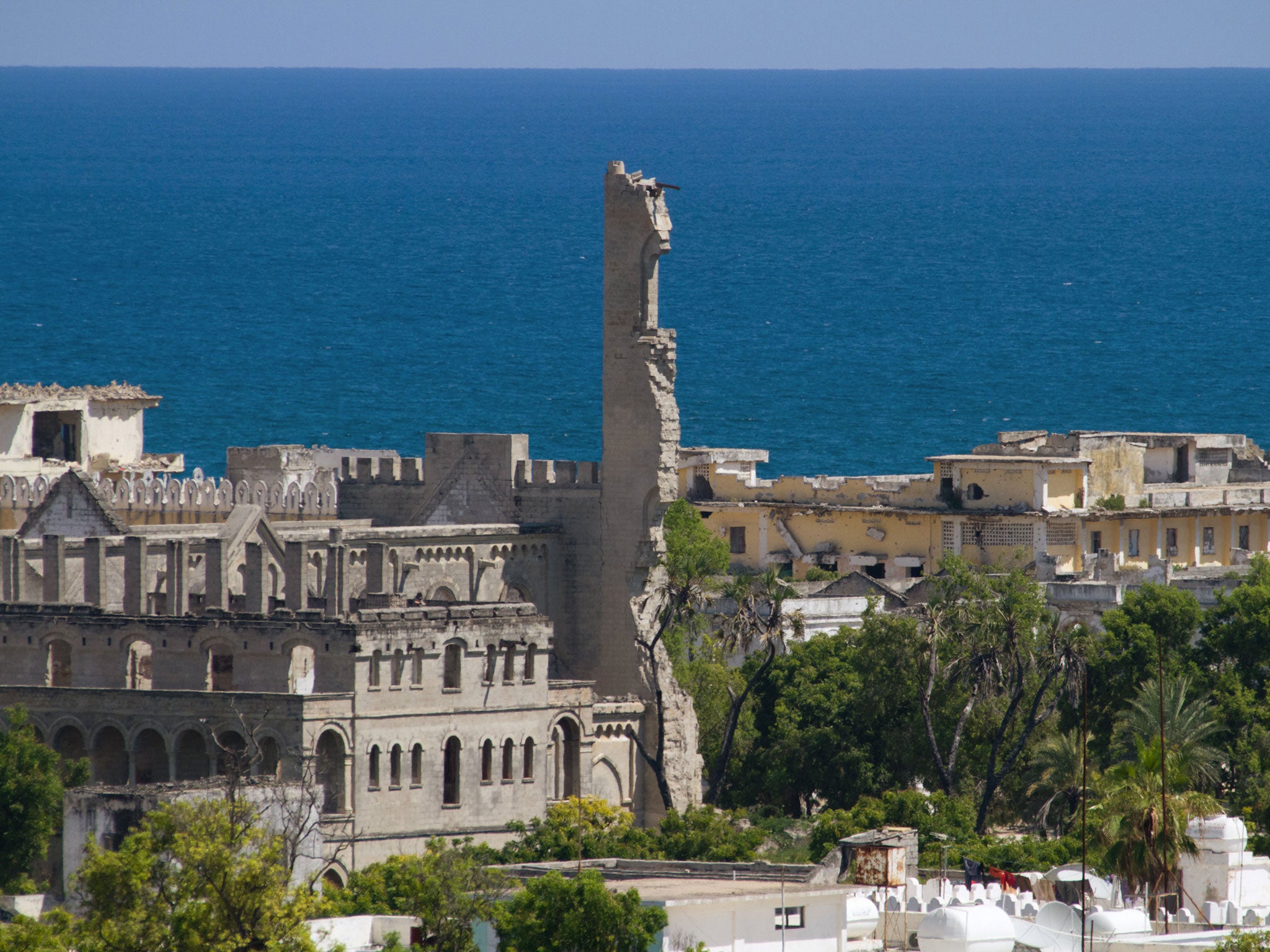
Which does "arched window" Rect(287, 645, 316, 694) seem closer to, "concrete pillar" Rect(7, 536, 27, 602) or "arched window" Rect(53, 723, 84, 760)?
"arched window" Rect(53, 723, 84, 760)

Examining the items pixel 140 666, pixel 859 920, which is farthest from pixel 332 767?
pixel 859 920

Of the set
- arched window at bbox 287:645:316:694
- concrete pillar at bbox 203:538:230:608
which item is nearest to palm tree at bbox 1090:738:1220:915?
arched window at bbox 287:645:316:694

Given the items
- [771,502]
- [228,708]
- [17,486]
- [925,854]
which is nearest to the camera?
[925,854]

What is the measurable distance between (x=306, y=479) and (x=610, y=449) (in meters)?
15.3

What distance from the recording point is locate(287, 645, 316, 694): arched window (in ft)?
217

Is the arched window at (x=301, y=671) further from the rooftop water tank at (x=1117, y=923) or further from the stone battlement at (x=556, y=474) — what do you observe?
the rooftop water tank at (x=1117, y=923)

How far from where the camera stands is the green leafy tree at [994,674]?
70562 mm

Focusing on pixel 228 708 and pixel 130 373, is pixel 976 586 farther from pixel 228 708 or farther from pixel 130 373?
pixel 130 373

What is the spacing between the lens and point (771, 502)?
104938mm

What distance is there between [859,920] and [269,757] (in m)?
20.0

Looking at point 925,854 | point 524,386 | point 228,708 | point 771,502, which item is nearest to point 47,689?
point 228,708

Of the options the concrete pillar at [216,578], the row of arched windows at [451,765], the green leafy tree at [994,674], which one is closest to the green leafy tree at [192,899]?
the row of arched windows at [451,765]

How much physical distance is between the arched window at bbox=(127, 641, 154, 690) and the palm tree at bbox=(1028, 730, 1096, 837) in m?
18.8

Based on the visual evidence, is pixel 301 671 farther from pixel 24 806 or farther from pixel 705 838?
pixel 705 838
